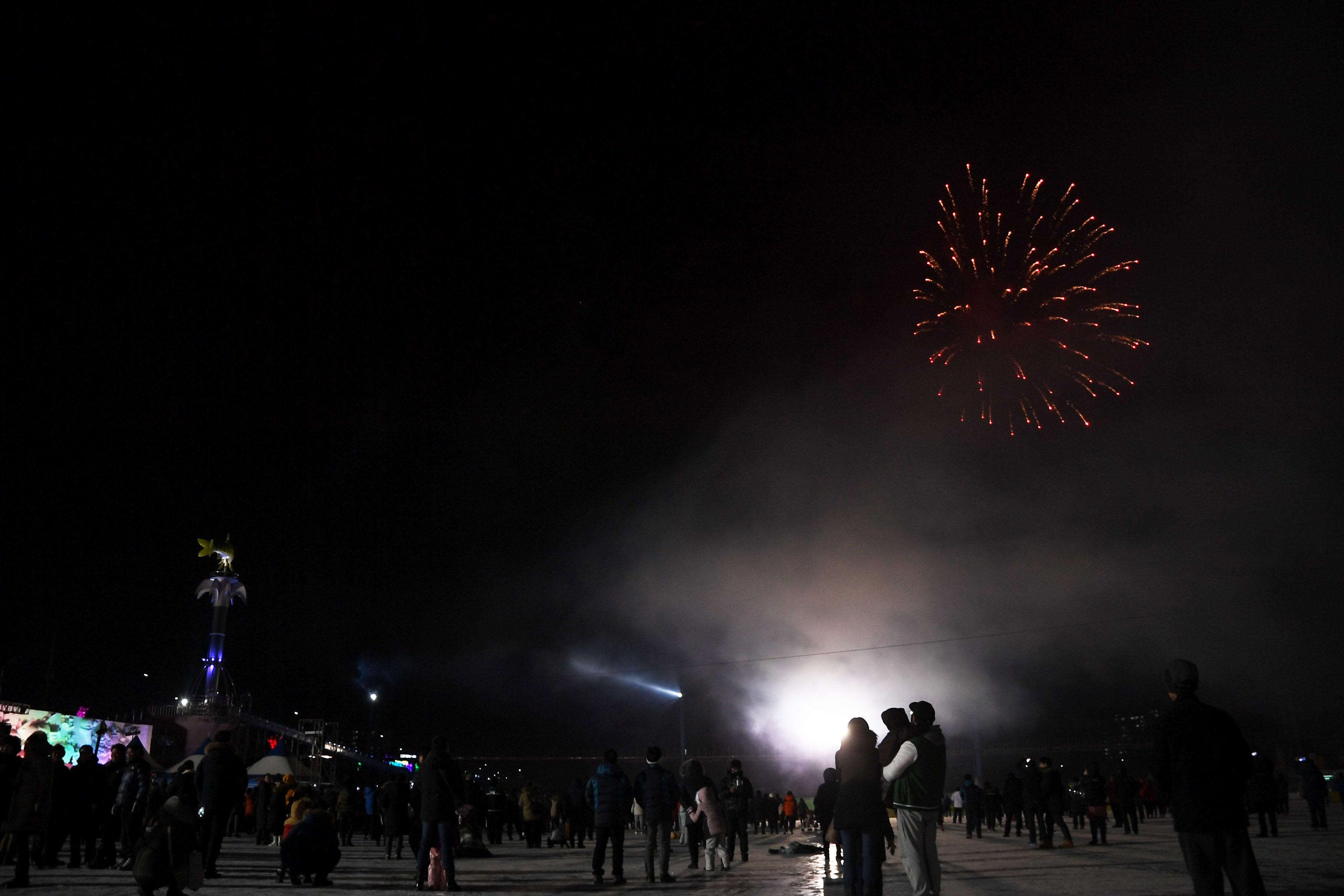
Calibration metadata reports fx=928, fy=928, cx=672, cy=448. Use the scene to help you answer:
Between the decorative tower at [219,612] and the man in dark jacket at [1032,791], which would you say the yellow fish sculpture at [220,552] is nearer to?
the decorative tower at [219,612]

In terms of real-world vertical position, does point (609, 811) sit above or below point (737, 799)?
above

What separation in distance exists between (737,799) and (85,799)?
32.1 ft

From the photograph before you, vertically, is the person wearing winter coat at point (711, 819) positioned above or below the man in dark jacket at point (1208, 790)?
below

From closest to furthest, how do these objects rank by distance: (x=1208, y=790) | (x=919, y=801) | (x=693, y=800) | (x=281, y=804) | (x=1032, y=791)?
(x=1208, y=790) → (x=919, y=801) → (x=693, y=800) → (x=1032, y=791) → (x=281, y=804)

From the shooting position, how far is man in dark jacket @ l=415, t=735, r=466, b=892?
9.67 m

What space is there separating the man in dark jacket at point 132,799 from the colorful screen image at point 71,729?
27178 mm

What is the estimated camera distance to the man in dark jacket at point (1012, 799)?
21375 mm

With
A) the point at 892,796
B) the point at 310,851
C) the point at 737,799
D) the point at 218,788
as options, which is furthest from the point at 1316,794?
the point at 218,788

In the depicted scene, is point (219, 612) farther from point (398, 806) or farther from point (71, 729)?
point (398, 806)

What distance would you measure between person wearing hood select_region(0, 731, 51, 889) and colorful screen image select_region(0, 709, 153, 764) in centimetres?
3135

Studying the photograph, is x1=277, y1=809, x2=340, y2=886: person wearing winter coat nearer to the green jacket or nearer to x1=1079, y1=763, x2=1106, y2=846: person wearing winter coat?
the green jacket

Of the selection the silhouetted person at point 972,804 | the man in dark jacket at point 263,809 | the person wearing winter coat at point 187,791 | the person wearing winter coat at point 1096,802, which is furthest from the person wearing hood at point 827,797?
the man in dark jacket at point 263,809

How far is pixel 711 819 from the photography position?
1334 centimetres

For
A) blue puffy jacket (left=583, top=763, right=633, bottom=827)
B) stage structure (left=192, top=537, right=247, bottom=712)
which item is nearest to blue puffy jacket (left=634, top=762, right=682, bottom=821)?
blue puffy jacket (left=583, top=763, right=633, bottom=827)
